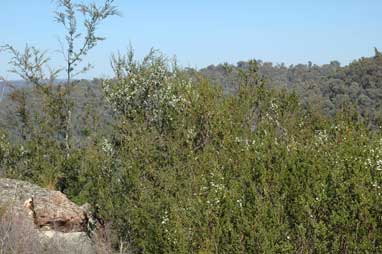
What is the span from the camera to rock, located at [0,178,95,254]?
34.8 feet

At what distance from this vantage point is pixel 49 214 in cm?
1204

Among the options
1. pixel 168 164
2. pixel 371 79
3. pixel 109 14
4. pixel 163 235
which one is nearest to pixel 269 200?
pixel 163 235

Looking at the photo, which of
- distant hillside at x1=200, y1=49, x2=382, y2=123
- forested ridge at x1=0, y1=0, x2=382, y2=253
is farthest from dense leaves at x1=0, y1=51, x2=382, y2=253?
distant hillside at x1=200, y1=49, x2=382, y2=123

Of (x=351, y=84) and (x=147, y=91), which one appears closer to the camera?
(x=147, y=91)

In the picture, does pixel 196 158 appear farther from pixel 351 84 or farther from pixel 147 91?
pixel 351 84

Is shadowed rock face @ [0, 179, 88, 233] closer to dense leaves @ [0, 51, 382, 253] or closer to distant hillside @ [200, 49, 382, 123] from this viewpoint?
dense leaves @ [0, 51, 382, 253]

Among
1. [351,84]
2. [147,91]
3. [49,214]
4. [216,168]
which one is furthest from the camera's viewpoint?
[351,84]

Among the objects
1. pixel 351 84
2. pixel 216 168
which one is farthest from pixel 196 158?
pixel 351 84

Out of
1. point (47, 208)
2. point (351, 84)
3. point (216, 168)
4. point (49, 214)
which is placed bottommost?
point (49, 214)

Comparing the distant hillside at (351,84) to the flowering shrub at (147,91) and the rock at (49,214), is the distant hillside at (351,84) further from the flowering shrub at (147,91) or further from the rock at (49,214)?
the rock at (49,214)

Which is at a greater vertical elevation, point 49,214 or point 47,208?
point 47,208

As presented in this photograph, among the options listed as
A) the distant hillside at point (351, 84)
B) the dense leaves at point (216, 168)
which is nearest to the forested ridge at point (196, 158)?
the dense leaves at point (216, 168)

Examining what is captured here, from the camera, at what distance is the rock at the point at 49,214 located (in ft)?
34.8

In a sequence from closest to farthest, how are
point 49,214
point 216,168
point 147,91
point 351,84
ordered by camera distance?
1. point 216,168
2. point 49,214
3. point 147,91
4. point 351,84
